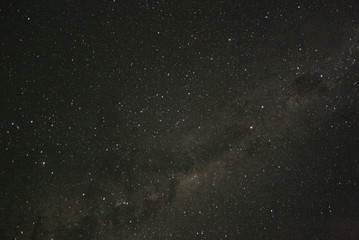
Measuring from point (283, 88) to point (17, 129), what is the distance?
2.88m

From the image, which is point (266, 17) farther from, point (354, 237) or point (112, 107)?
point (354, 237)

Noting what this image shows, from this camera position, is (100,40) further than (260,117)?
No

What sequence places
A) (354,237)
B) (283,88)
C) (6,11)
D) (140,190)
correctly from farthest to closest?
(354,237)
(140,190)
(283,88)
(6,11)

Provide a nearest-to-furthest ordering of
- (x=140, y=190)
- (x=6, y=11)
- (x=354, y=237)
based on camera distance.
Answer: (x=6, y=11) → (x=140, y=190) → (x=354, y=237)

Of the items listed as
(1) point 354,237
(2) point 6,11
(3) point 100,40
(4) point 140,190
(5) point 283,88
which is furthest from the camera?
(1) point 354,237

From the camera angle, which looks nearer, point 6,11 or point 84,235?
point 6,11

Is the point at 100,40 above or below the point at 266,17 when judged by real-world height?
above

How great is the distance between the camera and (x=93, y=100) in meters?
2.15

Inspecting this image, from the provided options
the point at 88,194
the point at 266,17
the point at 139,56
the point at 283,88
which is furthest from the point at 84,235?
the point at 266,17

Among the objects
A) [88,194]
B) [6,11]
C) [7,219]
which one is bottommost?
[88,194]

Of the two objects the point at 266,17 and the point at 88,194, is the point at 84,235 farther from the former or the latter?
the point at 266,17

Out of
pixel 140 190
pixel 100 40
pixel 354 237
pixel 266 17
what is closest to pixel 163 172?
pixel 140 190

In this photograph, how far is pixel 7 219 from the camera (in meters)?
2.31

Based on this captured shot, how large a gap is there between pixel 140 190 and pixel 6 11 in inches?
88.6
